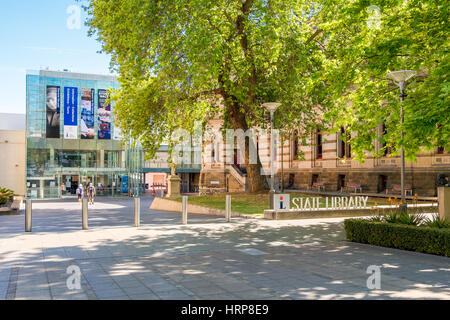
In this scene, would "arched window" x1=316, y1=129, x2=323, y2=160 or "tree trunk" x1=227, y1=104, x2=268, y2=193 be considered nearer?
"tree trunk" x1=227, y1=104, x2=268, y2=193

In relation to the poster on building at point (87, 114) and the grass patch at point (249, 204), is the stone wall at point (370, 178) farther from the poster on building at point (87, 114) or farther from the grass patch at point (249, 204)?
the poster on building at point (87, 114)

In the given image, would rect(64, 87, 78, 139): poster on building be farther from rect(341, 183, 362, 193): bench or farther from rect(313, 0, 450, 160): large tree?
rect(313, 0, 450, 160): large tree

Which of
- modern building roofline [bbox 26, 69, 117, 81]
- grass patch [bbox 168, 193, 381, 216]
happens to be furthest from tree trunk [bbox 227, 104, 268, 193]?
modern building roofline [bbox 26, 69, 117, 81]

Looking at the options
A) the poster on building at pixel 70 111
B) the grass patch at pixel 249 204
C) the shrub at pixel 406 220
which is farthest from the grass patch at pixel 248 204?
the poster on building at pixel 70 111

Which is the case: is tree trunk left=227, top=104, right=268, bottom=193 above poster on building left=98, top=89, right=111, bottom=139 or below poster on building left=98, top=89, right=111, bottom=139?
below

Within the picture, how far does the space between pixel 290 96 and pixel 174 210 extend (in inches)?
398

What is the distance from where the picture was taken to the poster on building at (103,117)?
48.0 m

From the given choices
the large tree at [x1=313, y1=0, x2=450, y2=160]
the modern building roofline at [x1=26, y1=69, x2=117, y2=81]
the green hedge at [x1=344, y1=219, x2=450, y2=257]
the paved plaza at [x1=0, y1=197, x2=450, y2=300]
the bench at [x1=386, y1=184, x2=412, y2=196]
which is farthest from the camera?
the modern building roofline at [x1=26, y1=69, x2=117, y2=81]

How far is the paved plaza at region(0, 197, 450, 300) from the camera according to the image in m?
6.68

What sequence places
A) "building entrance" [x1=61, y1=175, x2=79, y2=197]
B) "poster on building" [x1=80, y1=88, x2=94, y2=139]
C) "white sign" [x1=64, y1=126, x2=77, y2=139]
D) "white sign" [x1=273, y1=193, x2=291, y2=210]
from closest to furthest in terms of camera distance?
"white sign" [x1=273, y1=193, x2=291, y2=210] < "white sign" [x1=64, y1=126, x2=77, y2=139] < "poster on building" [x1=80, y1=88, x2=94, y2=139] < "building entrance" [x1=61, y1=175, x2=79, y2=197]

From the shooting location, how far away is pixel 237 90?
2105 centimetres

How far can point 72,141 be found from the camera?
155ft

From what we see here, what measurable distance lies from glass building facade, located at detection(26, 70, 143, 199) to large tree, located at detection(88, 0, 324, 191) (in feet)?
81.8
